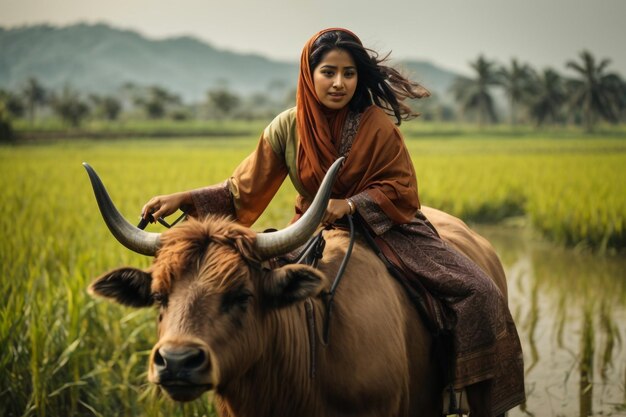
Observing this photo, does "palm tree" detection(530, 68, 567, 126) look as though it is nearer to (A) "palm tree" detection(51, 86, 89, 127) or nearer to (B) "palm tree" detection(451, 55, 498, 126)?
(B) "palm tree" detection(451, 55, 498, 126)

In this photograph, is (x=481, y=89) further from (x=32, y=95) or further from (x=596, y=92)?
(x=32, y=95)

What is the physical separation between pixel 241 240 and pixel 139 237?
0.36 metres

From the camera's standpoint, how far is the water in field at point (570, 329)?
453cm

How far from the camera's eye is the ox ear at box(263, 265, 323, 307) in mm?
2125

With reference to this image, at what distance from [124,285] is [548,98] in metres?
71.6

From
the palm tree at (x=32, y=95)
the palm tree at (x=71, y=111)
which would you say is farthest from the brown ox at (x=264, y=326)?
the palm tree at (x=32, y=95)

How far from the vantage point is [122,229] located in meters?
2.27

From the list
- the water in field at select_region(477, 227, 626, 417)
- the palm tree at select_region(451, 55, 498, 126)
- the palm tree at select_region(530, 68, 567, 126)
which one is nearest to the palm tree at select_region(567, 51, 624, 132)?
the palm tree at select_region(530, 68, 567, 126)

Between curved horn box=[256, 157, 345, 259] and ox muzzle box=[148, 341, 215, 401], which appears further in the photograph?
curved horn box=[256, 157, 345, 259]

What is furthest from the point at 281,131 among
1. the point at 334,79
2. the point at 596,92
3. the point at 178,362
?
the point at 596,92

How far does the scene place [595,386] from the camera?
4.69 metres

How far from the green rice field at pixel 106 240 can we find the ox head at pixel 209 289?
1.52m

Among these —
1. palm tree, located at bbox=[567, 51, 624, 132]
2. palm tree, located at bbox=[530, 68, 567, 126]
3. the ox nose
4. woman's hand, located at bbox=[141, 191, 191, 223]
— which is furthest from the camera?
palm tree, located at bbox=[530, 68, 567, 126]

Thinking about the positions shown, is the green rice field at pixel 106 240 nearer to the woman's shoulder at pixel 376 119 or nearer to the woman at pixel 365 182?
the woman at pixel 365 182
